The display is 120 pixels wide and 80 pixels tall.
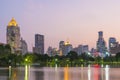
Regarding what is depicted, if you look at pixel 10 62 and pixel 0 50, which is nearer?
pixel 0 50

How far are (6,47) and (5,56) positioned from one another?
9.30 meters

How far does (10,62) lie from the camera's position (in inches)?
7849

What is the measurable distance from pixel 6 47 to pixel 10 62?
27.2 feet

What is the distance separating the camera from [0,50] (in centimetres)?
18488

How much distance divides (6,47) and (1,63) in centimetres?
976

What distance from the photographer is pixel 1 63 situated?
18975 cm

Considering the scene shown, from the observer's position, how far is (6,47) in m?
196

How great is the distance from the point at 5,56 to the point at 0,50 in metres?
4.39

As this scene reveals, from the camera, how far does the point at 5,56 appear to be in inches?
7387

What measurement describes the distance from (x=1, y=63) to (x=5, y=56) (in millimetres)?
4513
